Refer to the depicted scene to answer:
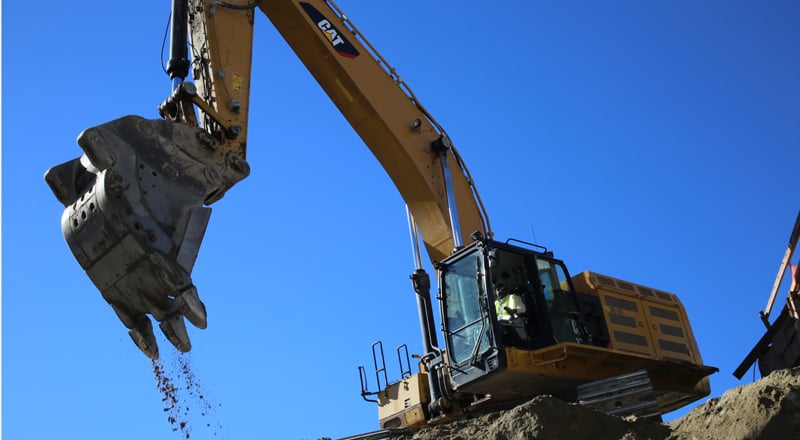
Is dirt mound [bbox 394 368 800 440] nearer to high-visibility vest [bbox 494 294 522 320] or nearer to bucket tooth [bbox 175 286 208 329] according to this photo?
high-visibility vest [bbox 494 294 522 320]

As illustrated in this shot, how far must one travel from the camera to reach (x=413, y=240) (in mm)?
11328

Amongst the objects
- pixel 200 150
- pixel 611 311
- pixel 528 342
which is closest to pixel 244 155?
pixel 200 150

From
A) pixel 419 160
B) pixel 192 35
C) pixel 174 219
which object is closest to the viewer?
pixel 174 219

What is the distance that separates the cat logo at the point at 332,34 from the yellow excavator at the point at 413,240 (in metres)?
0.02

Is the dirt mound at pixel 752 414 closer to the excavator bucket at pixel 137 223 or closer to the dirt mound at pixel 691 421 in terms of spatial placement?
the dirt mound at pixel 691 421

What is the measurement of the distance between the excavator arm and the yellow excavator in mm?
14

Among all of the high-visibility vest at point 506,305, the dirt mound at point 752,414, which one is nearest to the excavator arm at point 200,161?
the high-visibility vest at point 506,305

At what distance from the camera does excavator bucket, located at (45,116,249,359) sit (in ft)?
24.3

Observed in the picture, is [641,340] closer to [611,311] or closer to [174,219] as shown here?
[611,311]

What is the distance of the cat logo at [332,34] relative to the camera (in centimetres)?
1108

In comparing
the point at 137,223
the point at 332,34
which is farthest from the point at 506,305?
the point at 332,34

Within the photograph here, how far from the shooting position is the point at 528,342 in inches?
372

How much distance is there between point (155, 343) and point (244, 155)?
6.82 feet

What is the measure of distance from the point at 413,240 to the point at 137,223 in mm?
4507
